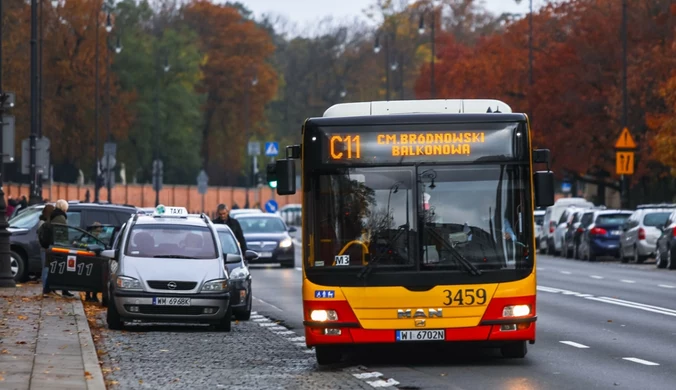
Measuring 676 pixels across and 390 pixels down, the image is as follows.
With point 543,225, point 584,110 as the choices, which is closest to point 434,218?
point 543,225

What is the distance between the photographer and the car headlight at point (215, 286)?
842 inches

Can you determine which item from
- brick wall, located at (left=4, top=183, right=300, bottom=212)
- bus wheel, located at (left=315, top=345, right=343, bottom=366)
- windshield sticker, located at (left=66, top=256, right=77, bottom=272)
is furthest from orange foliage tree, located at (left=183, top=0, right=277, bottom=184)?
bus wheel, located at (left=315, top=345, right=343, bottom=366)

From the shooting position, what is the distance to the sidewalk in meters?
13.9

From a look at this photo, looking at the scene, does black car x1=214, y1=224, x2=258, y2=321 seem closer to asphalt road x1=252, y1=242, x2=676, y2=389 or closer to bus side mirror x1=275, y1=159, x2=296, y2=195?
asphalt road x1=252, y1=242, x2=676, y2=389

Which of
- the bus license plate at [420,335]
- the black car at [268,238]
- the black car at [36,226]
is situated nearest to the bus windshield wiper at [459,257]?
the bus license plate at [420,335]

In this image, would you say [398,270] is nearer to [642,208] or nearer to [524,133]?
[524,133]

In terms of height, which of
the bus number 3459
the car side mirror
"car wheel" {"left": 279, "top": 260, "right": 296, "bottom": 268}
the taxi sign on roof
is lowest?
"car wheel" {"left": 279, "top": 260, "right": 296, "bottom": 268}

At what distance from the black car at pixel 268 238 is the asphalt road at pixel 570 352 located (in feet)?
43.4

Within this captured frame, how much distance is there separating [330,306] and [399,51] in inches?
4817

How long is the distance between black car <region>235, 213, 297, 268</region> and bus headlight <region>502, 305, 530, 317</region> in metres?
29.0

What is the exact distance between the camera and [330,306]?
1594cm

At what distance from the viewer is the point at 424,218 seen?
1602 cm

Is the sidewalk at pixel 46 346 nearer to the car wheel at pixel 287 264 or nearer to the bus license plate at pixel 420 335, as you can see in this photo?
the bus license plate at pixel 420 335

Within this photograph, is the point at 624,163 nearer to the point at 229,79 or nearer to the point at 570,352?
the point at 570,352
